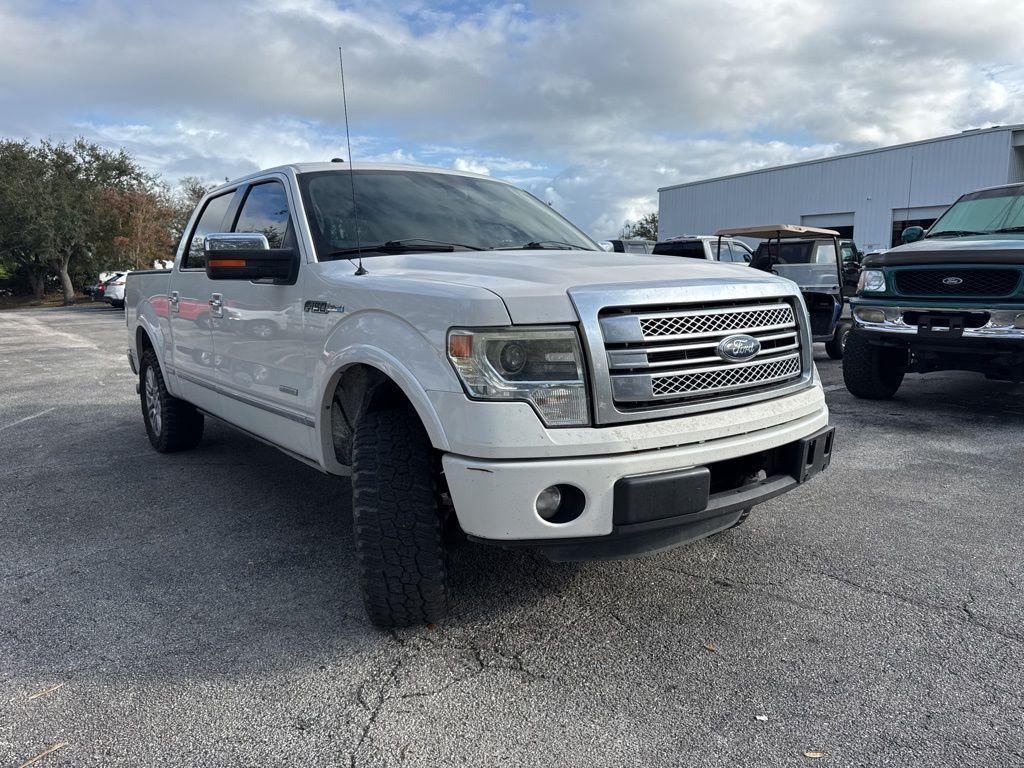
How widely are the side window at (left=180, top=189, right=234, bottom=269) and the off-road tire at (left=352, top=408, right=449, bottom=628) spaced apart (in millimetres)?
2627

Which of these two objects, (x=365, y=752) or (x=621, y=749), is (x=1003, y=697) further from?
(x=365, y=752)

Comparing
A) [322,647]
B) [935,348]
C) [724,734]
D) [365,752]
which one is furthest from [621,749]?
[935,348]

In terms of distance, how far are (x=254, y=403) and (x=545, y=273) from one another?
190 cm

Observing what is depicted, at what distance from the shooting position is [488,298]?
8.04ft

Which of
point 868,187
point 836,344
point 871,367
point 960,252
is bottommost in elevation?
point 836,344

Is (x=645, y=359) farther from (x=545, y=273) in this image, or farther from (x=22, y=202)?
(x=22, y=202)

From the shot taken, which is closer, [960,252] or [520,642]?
[520,642]

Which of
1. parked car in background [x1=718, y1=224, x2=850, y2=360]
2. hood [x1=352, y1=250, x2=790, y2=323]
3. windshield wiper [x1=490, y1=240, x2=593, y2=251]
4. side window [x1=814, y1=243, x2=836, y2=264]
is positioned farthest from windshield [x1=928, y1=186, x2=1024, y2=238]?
hood [x1=352, y1=250, x2=790, y2=323]

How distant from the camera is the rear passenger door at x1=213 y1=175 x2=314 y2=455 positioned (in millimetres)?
3432

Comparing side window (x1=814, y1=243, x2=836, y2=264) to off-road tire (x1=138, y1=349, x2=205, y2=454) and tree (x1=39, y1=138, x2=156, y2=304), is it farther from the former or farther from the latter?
tree (x1=39, y1=138, x2=156, y2=304)

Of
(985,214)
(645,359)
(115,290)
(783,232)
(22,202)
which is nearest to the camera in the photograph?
(645,359)

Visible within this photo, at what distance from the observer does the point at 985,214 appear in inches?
284

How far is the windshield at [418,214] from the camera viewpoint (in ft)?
11.6

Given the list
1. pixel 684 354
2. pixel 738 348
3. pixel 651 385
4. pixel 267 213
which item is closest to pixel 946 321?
pixel 738 348
